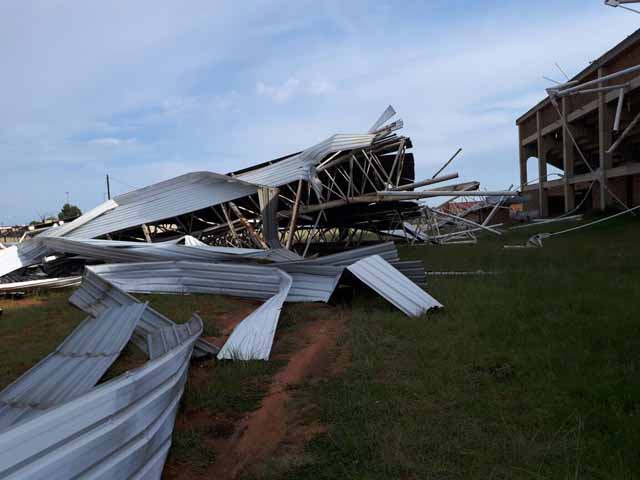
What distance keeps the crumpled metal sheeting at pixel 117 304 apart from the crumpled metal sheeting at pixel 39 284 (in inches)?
177

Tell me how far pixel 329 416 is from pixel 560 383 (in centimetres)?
174

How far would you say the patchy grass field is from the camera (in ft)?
9.39

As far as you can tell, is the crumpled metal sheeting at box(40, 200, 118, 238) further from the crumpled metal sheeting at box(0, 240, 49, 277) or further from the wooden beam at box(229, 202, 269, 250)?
the wooden beam at box(229, 202, 269, 250)

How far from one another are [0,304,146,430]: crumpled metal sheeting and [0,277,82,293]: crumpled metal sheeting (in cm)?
642

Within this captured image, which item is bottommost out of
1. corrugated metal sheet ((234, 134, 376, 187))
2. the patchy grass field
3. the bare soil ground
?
the bare soil ground

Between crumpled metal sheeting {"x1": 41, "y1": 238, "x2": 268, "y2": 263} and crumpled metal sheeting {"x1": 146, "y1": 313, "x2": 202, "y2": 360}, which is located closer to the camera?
crumpled metal sheeting {"x1": 146, "y1": 313, "x2": 202, "y2": 360}

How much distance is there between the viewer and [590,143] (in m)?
29.8

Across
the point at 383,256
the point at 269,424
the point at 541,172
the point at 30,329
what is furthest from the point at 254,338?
the point at 541,172

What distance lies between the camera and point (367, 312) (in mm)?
7148

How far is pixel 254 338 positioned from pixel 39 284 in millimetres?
7436

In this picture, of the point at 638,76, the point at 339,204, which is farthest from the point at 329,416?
the point at 638,76

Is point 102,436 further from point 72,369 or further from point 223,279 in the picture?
point 223,279

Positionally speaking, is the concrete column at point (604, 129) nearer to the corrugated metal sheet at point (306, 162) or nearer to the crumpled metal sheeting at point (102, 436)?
the corrugated metal sheet at point (306, 162)

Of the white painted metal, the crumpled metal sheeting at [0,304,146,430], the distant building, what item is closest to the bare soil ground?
the crumpled metal sheeting at [0,304,146,430]
